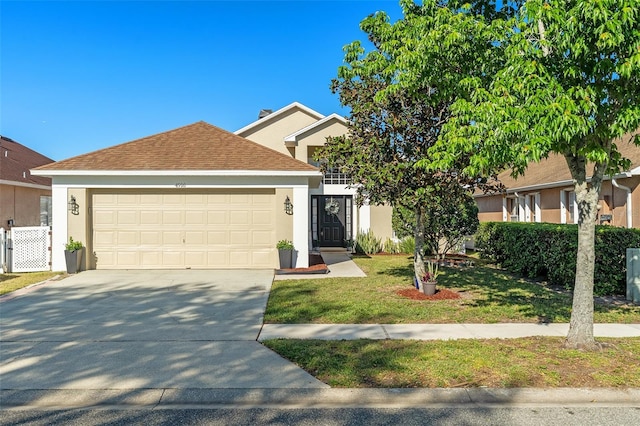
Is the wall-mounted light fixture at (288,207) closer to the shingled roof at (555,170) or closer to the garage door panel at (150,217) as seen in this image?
the garage door panel at (150,217)

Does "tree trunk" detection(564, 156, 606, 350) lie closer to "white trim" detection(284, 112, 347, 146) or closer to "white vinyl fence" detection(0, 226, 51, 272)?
"white trim" detection(284, 112, 347, 146)

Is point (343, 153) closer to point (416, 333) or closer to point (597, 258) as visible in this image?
point (416, 333)

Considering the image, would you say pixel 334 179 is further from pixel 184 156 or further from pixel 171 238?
pixel 171 238

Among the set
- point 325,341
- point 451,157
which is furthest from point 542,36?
point 325,341

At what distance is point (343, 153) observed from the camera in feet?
29.0

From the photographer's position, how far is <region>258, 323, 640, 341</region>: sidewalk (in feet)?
19.7

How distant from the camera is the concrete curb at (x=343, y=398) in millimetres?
4121

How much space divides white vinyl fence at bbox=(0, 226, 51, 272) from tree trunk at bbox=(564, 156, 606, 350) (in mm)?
13219

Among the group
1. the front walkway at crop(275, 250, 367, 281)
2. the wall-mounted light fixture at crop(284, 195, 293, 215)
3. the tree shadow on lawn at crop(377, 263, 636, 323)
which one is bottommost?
the tree shadow on lawn at crop(377, 263, 636, 323)

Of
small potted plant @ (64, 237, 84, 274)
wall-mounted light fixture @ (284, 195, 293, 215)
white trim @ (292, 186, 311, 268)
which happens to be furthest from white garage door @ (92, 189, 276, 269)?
white trim @ (292, 186, 311, 268)

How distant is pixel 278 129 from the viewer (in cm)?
2041

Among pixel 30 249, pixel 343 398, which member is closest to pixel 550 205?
pixel 343 398

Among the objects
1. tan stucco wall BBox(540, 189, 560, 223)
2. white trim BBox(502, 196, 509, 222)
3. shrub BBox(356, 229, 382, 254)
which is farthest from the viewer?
white trim BBox(502, 196, 509, 222)

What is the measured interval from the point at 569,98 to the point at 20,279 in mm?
12757
